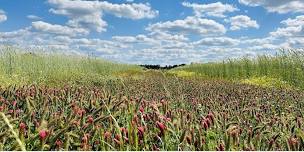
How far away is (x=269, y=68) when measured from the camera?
21125mm

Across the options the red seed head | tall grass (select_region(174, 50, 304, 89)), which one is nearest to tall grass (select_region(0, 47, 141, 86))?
tall grass (select_region(174, 50, 304, 89))

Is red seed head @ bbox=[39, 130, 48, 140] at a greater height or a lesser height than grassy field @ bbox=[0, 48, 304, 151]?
greater

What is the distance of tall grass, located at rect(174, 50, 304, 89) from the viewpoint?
58.1ft

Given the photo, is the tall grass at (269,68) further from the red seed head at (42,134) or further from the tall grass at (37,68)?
the red seed head at (42,134)

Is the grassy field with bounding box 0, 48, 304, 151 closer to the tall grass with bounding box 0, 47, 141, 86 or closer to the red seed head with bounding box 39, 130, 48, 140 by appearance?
the red seed head with bounding box 39, 130, 48, 140

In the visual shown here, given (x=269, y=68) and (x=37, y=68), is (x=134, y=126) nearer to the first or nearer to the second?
(x=37, y=68)

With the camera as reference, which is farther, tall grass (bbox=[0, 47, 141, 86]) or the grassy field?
A: tall grass (bbox=[0, 47, 141, 86])

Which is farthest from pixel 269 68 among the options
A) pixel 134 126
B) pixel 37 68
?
pixel 134 126

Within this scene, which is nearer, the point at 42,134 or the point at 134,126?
the point at 42,134

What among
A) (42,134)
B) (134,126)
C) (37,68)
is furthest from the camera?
(37,68)

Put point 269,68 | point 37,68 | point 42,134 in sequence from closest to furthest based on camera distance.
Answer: point 42,134 → point 37,68 → point 269,68

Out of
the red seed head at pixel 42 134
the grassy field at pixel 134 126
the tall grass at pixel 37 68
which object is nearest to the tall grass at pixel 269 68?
the tall grass at pixel 37 68

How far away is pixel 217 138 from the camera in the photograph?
2.85 meters

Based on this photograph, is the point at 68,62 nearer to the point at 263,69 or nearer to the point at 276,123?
the point at 263,69
